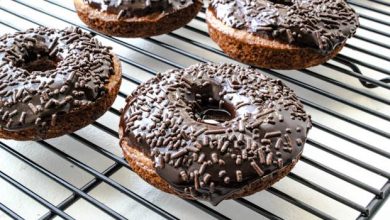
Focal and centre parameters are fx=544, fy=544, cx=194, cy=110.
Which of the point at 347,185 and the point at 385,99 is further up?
the point at 385,99

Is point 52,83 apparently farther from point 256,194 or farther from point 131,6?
point 256,194

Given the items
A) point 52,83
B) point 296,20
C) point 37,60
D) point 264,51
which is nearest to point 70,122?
point 52,83

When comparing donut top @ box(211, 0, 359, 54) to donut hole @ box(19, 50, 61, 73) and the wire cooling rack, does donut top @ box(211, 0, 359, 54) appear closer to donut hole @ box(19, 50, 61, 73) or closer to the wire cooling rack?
the wire cooling rack

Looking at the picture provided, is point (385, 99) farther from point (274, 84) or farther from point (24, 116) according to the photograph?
point (24, 116)

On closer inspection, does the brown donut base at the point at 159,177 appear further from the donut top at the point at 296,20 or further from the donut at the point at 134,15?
the donut at the point at 134,15

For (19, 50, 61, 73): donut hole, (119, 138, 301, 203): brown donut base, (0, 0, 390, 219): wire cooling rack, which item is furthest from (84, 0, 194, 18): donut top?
(119, 138, 301, 203): brown donut base

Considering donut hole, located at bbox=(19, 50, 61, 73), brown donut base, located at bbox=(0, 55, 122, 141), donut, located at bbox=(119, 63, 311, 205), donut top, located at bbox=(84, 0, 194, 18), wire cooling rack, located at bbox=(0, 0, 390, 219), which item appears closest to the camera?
donut, located at bbox=(119, 63, 311, 205)

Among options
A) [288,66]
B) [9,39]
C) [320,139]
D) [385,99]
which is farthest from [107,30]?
[385,99]
